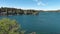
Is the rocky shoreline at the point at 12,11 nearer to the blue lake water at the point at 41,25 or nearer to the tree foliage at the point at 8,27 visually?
the blue lake water at the point at 41,25

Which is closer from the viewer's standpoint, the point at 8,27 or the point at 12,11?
the point at 8,27

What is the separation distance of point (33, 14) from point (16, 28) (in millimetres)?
89029

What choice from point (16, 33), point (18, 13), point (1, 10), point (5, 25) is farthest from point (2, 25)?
point (18, 13)

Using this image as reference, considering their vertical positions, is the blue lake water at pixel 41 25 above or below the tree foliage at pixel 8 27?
below

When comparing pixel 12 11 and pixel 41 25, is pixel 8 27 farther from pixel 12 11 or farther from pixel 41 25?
pixel 12 11

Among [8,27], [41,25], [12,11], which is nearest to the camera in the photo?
[8,27]

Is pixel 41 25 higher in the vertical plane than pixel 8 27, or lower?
lower

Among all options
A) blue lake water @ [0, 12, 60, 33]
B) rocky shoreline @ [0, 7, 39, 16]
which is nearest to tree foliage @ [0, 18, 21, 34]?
blue lake water @ [0, 12, 60, 33]

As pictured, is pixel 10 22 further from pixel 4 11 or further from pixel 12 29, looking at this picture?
pixel 4 11

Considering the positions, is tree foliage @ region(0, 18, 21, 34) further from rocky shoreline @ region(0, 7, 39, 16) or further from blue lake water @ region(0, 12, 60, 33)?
rocky shoreline @ region(0, 7, 39, 16)

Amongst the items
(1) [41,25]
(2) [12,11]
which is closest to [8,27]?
(1) [41,25]

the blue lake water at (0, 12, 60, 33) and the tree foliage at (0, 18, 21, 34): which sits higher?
the tree foliage at (0, 18, 21, 34)

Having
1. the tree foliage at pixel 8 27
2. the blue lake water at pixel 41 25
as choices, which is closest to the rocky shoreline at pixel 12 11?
the blue lake water at pixel 41 25

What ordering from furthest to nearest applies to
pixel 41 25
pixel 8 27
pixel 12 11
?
pixel 12 11 → pixel 41 25 → pixel 8 27
